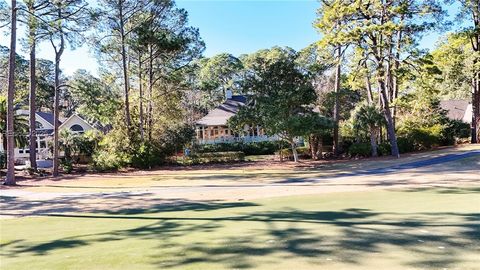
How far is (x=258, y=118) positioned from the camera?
24266 millimetres

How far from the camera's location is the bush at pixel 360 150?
2536 centimetres

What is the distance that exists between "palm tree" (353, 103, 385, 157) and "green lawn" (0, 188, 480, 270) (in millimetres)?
16426

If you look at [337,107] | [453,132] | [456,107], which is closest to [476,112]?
[453,132]

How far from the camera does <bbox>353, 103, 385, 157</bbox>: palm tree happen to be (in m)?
24.8

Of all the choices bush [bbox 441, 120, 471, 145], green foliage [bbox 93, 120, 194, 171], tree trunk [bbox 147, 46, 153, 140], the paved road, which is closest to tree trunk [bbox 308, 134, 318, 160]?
the paved road

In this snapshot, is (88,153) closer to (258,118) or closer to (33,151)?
(33,151)

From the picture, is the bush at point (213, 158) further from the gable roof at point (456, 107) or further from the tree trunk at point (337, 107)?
the gable roof at point (456, 107)

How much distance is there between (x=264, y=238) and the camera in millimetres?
5527

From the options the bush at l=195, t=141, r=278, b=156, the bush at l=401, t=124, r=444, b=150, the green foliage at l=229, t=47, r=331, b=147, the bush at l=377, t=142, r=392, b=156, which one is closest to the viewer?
the green foliage at l=229, t=47, r=331, b=147

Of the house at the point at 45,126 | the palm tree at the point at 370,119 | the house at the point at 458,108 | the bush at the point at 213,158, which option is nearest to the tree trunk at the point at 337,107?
the palm tree at the point at 370,119

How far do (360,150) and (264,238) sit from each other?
21.3 metres

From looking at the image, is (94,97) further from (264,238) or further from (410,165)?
(264,238)

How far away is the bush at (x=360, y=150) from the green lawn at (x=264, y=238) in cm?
1683

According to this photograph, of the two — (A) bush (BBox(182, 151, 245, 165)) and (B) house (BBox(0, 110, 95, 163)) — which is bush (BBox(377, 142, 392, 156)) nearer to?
(A) bush (BBox(182, 151, 245, 165))
